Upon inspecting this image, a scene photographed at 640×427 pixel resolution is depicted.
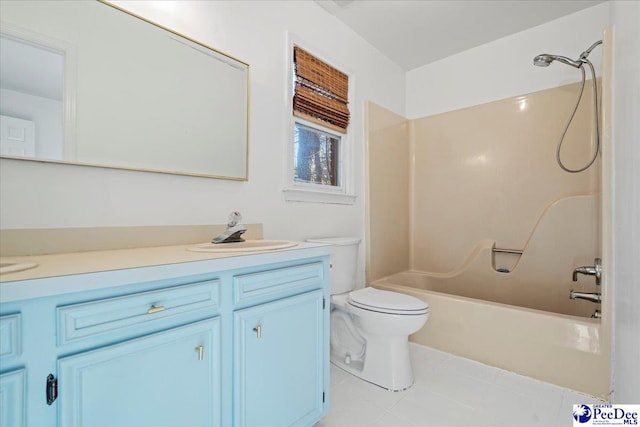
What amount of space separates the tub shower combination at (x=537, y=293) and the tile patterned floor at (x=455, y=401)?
13 cm

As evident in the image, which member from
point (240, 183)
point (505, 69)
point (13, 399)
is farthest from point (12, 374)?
point (505, 69)

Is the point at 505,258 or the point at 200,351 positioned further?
the point at 505,258

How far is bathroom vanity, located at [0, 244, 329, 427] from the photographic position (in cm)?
61

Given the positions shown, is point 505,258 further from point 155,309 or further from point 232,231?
point 155,309

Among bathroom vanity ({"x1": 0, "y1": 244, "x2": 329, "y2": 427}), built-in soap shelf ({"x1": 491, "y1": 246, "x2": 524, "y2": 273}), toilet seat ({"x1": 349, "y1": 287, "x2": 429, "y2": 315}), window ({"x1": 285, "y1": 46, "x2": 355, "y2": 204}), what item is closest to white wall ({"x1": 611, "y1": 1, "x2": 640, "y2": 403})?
toilet seat ({"x1": 349, "y1": 287, "x2": 429, "y2": 315})

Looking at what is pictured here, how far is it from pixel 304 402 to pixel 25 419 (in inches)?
33.9

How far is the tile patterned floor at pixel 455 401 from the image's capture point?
134 cm

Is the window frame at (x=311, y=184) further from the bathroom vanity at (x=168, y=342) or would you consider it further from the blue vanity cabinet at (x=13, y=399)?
the blue vanity cabinet at (x=13, y=399)

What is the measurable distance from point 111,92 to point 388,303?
→ 1.60 metres

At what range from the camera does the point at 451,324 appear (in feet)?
6.49

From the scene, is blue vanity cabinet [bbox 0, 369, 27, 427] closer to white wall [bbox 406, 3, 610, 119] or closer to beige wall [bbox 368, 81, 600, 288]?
beige wall [bbox 368, 81, 600, 288]

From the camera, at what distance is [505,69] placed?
7.93ft

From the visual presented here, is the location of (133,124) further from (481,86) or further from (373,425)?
(481,86)

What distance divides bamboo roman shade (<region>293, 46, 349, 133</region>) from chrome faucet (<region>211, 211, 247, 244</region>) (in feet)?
2.74
